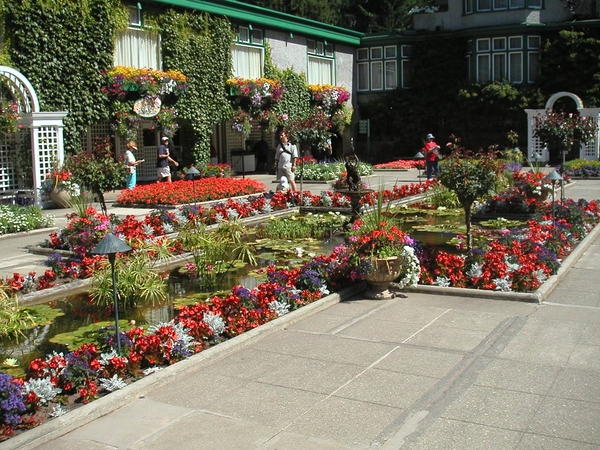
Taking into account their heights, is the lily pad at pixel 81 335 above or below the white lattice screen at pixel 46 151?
below

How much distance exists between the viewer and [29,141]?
60.8 feet

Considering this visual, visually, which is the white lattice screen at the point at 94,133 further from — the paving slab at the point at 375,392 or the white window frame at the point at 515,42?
the paving slab at the point at 375,392

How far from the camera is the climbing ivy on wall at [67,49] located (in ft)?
64.4

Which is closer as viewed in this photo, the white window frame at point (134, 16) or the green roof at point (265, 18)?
the white window frame at point (134, 16)

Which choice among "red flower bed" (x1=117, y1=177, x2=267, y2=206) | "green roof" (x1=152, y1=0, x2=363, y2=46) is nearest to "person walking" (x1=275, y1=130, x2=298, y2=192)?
"red flower bed" (x1=117, y1=177, x2=267, y2=206)

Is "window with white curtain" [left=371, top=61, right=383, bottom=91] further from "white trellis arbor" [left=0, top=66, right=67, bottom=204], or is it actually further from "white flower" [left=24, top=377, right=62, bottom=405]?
"white flower" [left=24, top=377, right=62, bottom=405]

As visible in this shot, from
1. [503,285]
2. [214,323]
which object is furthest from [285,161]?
[214,323]

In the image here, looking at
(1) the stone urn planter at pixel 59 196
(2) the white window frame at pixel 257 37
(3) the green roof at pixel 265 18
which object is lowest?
(1) the stone urn planter at pixel 59 196

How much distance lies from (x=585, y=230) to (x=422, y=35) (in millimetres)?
24879

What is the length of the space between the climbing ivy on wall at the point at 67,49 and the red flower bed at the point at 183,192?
412 centimetres

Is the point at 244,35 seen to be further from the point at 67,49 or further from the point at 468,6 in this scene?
the point at 468,6

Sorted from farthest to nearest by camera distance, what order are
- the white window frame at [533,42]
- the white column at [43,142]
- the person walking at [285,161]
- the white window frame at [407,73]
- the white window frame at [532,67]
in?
the white window frame at [407,73] → the white window frame at [532,67] → the white window frame at [533,42] → the person walking at [285,161] → the white column at [43,142]

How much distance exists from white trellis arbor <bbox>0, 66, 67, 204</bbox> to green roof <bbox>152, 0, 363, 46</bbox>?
7576mm

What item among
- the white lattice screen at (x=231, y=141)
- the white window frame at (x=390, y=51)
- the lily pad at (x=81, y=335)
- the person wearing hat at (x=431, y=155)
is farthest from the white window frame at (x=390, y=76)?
the lily pad at (x=81, y=335)
